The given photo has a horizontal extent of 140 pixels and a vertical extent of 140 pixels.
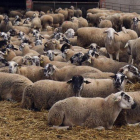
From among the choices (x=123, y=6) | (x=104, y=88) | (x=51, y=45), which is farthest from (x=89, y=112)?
(x=123, y=6)

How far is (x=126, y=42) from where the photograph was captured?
531 inches

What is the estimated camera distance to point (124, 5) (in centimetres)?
2922

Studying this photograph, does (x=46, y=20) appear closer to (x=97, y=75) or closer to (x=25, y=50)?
(x=25, y=50)

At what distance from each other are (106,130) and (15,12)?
2151 cm

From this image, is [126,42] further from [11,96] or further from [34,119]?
[34,119]

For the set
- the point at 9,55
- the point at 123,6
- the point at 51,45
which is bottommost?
the point at 9,55

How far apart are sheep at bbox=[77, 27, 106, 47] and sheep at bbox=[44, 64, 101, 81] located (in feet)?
17.3

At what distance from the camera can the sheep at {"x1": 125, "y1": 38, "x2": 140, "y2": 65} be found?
11.7 metres

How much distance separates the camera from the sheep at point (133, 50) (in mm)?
11675

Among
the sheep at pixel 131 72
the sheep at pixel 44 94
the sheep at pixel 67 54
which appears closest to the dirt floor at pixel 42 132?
the sheep at pixel 44 94

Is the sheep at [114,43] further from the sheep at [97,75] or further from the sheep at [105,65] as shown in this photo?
the sheep at [97,75]

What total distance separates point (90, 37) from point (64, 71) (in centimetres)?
556

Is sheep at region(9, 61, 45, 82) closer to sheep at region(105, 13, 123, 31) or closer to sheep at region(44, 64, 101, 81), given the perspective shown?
sheep at region(44, 64, 101, 81)

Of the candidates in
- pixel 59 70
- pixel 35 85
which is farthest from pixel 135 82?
pixel 35 85
